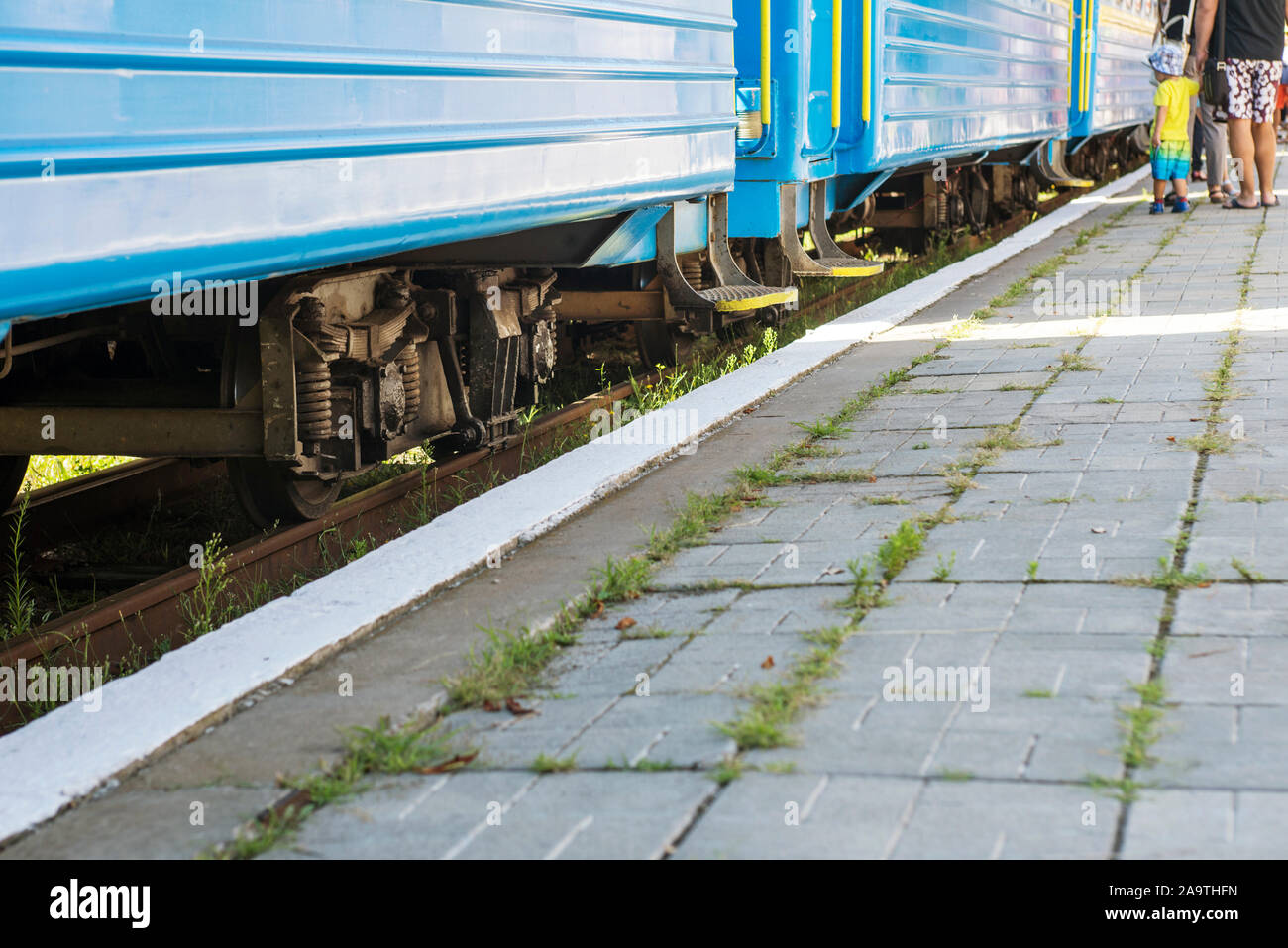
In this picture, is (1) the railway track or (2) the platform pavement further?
(1) the railway track

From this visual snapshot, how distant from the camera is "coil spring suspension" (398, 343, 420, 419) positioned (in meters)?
4.88

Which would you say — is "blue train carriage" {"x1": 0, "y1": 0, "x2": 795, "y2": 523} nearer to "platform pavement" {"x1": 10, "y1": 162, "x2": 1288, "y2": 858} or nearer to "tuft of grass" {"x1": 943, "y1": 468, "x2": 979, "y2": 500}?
"platform pavement" {"x1": 10, "y1": 162, "x2": 1288, "y2": 858}

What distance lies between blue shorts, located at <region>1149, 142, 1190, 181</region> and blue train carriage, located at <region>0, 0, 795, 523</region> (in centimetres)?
726

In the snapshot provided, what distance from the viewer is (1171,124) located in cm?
1256

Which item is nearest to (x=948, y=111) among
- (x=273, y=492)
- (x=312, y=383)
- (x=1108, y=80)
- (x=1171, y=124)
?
(x=1171, y=124)

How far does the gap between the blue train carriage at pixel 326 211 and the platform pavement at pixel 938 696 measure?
0.96 m

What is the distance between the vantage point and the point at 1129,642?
2758mm

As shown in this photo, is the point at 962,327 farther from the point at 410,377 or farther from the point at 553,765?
the point at 553,765

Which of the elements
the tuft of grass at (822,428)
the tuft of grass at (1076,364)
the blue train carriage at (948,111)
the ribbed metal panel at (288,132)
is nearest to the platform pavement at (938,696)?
the tuft of grass at (822,428)

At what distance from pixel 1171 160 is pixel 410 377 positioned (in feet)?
32.2

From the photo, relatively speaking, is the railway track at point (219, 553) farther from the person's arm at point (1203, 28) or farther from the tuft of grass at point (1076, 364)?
the person's arm at point (1203, 28)

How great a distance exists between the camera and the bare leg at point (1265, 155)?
11.6m

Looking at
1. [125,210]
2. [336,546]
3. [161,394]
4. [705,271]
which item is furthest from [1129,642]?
[705,271]

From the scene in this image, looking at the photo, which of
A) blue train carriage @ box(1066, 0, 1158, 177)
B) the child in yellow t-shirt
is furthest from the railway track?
blue train carriage @ box(1066, 0, 1158, 177)
